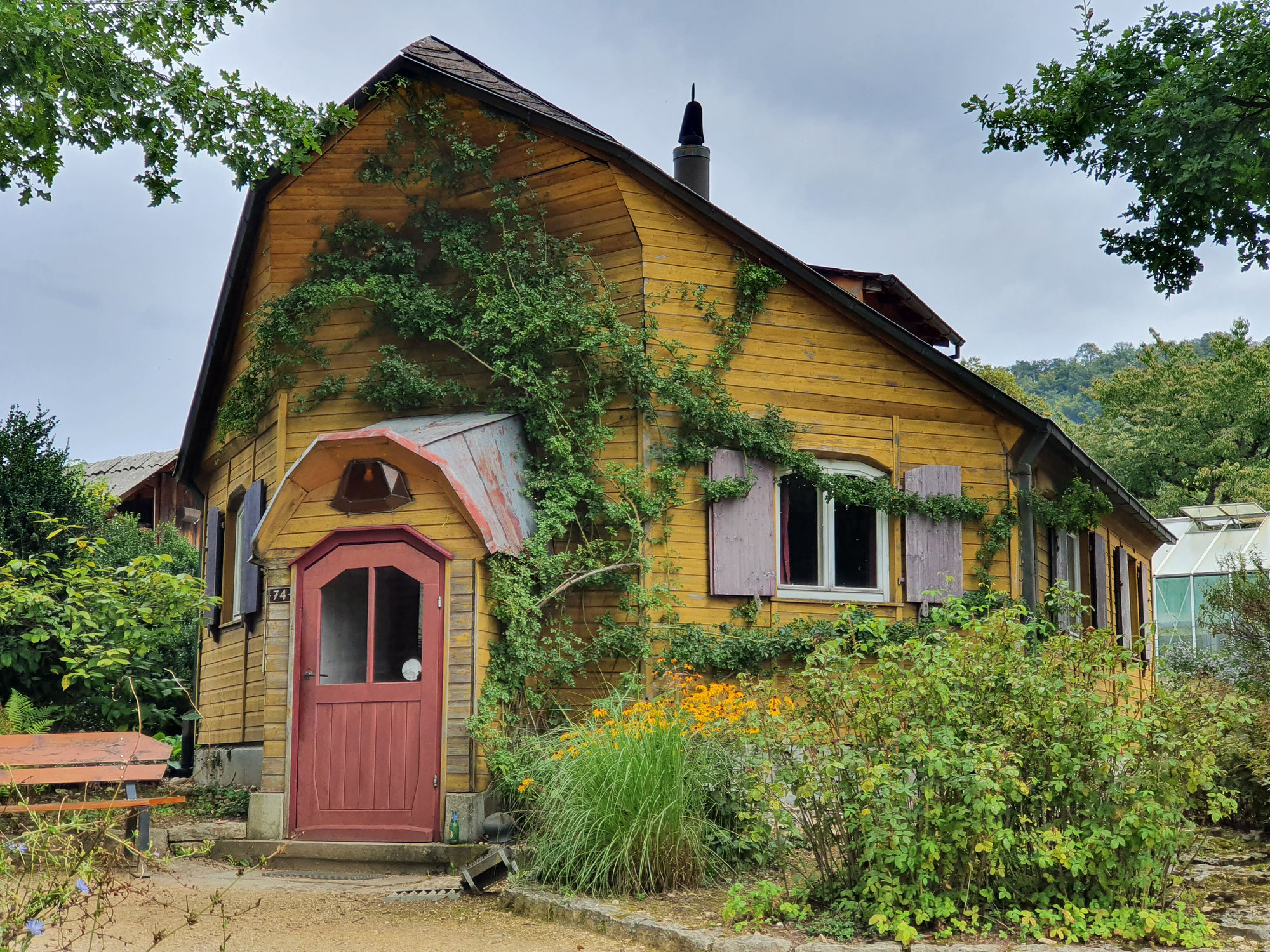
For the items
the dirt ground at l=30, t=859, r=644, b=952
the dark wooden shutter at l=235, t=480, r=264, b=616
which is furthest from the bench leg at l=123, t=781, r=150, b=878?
the dark wooden shutter at l=235, t=480, r=264, b=616

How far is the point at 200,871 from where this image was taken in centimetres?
902

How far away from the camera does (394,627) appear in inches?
363

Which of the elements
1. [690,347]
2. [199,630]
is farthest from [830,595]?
[199,630]

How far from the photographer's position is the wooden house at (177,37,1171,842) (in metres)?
8.98

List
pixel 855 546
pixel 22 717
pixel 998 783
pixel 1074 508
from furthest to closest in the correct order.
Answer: pixel 22 717
pixel 1074 508
pixel 855 546
pixel 998 783

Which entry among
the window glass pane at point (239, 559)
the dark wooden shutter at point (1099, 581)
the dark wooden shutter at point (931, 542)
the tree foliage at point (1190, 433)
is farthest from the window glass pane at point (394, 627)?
the tree foliage at point (1190, 433)

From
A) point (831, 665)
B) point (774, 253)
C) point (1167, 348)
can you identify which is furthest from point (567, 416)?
point (1167, 348)

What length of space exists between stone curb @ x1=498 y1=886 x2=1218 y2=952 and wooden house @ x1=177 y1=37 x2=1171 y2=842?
1.91 meters

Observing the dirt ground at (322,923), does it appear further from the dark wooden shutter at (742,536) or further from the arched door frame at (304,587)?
the dark wooden shutter at (742,536)

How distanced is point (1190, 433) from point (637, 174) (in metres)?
27.6

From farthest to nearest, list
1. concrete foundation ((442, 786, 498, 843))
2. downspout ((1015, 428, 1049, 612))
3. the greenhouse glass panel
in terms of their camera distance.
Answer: the greenhouse glass panel, downspout ((1015, 428, 1049, 612)), concrete foundation ((442, 786, 498, 843))

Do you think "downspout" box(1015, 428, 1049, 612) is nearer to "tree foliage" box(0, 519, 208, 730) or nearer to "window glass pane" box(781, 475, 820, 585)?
"window glass pane" box(781, 475, 820, 585)

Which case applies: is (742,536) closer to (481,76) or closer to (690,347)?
(690,347)

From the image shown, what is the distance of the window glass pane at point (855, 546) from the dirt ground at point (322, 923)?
15.4ft
